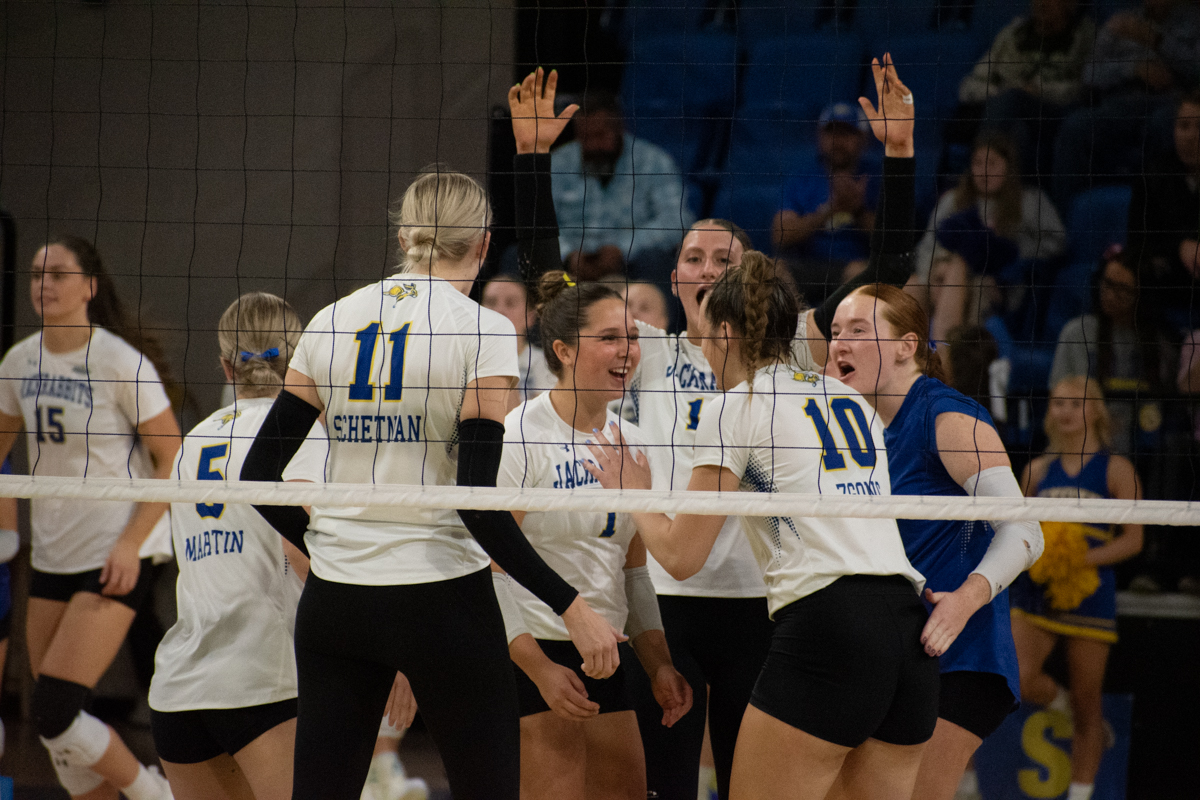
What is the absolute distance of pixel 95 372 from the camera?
13.7ft

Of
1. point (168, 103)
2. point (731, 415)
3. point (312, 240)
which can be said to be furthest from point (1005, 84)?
point (168, 103)

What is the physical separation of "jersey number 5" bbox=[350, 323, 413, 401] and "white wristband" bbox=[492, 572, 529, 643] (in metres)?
0.66

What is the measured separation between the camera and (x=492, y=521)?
2234 mm

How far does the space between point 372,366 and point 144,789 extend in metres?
2.43

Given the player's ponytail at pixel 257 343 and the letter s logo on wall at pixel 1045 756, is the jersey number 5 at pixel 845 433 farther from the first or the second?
the letter s logo on wall at pixel 1045 756

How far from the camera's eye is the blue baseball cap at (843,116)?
561 cm

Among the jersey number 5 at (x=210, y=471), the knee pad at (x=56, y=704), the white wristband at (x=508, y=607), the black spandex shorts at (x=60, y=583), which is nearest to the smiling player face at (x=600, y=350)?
the white wristband at (x=508, y=607)

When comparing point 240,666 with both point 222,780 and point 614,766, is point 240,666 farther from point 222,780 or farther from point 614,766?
point 614,766

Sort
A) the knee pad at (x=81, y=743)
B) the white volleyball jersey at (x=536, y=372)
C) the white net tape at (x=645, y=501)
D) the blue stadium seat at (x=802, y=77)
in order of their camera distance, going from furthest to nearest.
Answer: the blue stadium seat at (x=802, y=77), the white volleyball jersey at (x=536, y=372), the knee pad at (x=81, y=743), the white net tape at (x=645, y=501)

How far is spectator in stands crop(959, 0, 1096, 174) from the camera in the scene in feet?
18.4

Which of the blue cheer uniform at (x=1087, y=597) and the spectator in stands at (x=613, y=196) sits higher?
the spectator in stands at (x=613, y=196)

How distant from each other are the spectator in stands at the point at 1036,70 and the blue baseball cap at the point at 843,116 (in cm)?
60

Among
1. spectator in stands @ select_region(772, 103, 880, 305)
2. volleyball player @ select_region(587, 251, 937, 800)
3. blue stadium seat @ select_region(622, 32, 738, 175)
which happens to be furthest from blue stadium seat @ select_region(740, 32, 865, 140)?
volleyball player @ select_region(587, 251, 937, 800)

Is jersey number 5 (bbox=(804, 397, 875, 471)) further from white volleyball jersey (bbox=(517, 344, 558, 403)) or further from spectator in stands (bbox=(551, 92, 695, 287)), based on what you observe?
spectator in stands (bbox=(551, 92, 695, 287))
